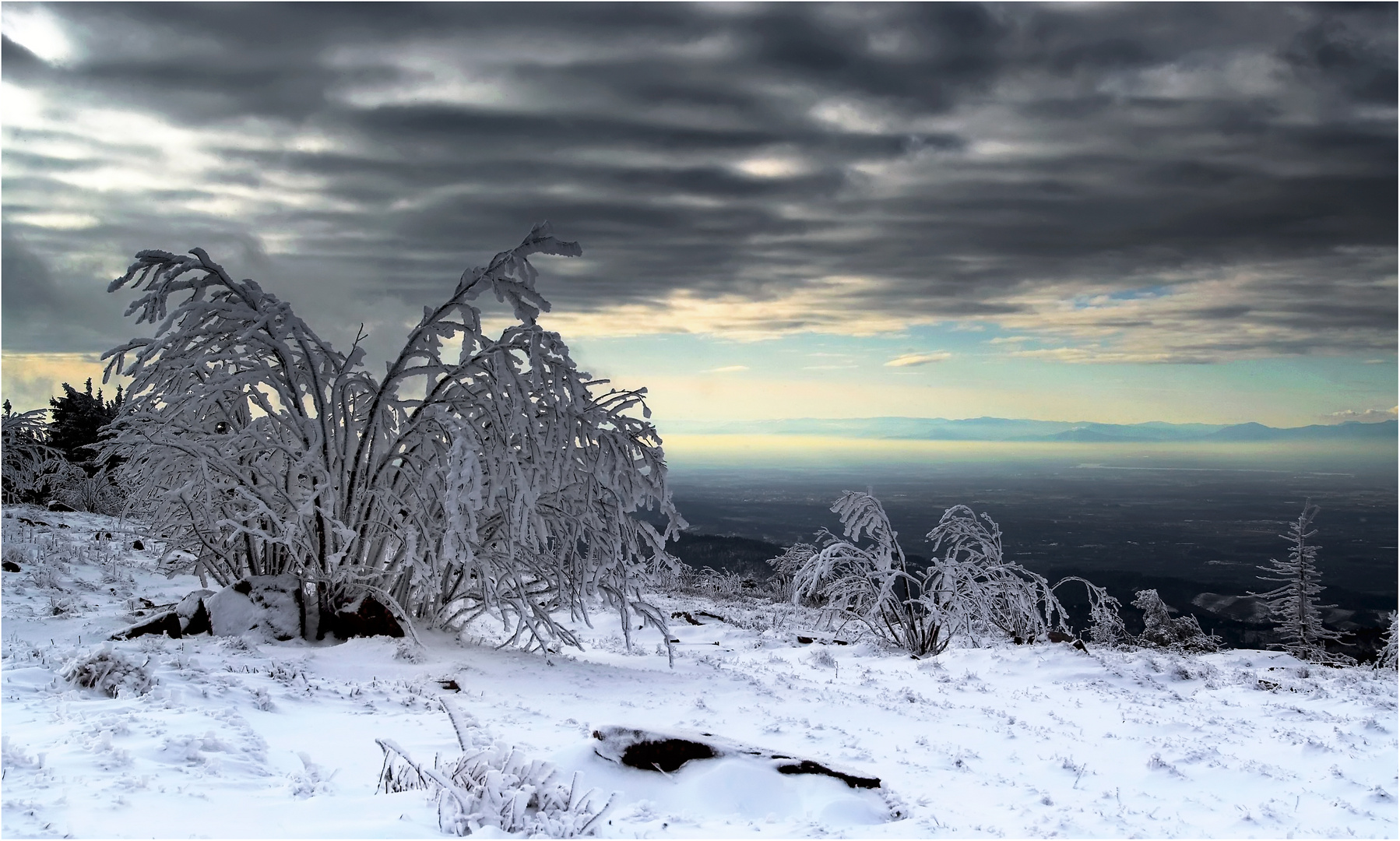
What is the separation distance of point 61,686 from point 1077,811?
7.27 metres

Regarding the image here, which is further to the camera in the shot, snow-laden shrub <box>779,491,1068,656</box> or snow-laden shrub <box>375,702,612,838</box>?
snow-laden shrub <box>779,491,1068,656</box>

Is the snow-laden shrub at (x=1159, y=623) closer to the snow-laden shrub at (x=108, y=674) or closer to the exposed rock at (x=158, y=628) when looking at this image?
the exposed rock at (x=158, y=628)

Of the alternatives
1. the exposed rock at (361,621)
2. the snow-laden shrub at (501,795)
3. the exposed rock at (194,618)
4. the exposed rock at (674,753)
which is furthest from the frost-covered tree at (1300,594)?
the snow-laden shrub at (501,795)

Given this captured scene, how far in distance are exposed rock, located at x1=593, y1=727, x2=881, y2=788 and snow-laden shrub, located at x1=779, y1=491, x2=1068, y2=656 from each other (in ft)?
32.2

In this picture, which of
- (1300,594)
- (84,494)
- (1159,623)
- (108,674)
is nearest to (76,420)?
(84,494)

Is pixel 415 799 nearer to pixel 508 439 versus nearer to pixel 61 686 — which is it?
pixel 61 686

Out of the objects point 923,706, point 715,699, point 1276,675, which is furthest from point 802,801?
point 1276,675

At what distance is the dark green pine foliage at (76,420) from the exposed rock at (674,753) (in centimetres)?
3475

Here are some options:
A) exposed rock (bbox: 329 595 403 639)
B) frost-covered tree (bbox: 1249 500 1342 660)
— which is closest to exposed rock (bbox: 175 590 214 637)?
exposed rock (bbox: 329 595 403 639)

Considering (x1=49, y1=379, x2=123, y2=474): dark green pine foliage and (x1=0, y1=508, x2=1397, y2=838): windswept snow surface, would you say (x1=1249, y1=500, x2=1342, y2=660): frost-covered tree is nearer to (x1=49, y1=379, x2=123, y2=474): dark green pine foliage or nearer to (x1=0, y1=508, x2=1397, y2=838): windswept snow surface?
(x1=0, y1=508, x2=1397, y2=838): windswept snow surface

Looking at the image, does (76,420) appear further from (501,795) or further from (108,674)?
(501,795)

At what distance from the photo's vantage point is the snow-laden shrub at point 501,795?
3.97 metres

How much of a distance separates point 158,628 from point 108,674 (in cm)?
368

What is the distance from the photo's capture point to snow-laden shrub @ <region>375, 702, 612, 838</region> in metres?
3.97
